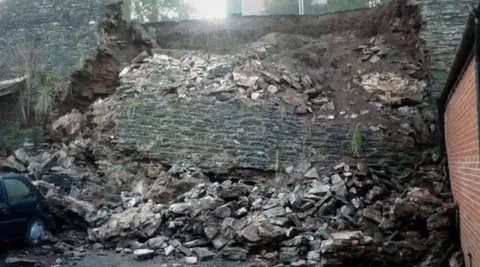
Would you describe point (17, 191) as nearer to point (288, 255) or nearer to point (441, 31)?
point (288, 255)

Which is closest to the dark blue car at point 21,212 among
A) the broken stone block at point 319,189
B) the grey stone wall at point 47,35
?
the grey stone wall at point 47,35

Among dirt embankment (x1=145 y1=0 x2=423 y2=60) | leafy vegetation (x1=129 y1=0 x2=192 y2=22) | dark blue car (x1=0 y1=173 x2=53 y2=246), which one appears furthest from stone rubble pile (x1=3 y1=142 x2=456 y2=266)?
leafy vegetation (x1=129 y1=0 x2=192 y2=22)

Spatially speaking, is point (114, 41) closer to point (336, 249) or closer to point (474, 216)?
point (336, 249)

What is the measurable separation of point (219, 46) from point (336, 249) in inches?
401

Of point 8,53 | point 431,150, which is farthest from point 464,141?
point 8,53

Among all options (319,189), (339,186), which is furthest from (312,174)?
(339,186)

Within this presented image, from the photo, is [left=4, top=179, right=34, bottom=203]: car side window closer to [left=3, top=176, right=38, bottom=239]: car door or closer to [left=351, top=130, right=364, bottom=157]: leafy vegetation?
[left=3, top=176, right=38, bottom=239]: car door

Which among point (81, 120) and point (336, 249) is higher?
point (81, 120)

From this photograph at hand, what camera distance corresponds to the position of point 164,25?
16859 millimetres

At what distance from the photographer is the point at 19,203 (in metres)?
8.50

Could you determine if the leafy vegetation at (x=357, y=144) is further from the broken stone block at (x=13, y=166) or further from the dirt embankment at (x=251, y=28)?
the broken stone block at (x=13, y=166)

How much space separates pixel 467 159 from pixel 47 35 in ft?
A: 43.6

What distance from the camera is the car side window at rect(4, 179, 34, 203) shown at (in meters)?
8.36

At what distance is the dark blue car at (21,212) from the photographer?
8.11 meters
